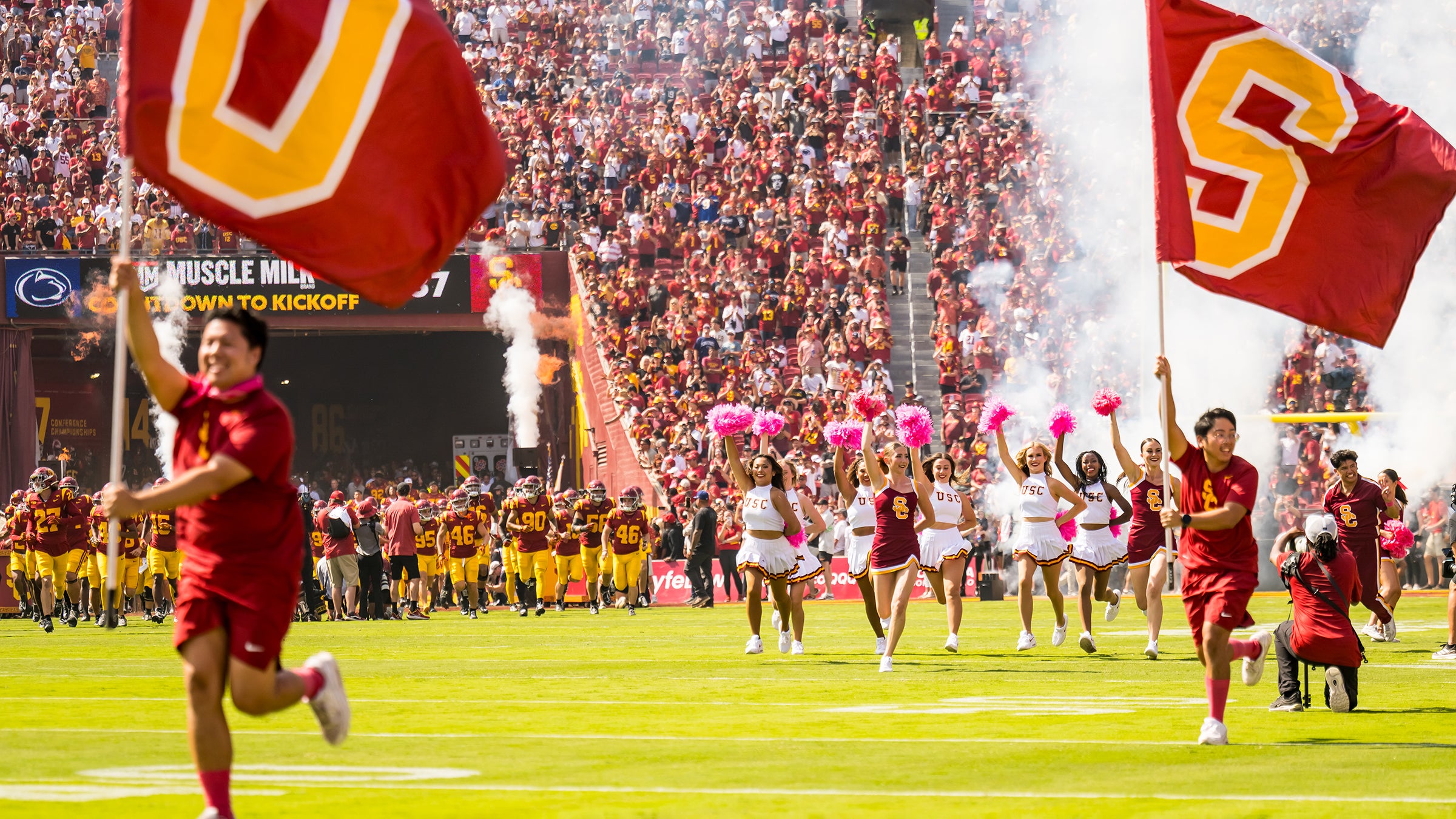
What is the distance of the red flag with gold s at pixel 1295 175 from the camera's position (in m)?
12.7

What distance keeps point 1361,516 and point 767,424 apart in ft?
18.9

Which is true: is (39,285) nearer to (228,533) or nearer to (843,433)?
(843,433)

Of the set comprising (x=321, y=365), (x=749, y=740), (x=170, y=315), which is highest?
(x=170, y=315)

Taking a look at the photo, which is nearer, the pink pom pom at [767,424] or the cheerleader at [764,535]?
the cheerleader at [764,535]

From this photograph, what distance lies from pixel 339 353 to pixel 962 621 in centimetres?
2526

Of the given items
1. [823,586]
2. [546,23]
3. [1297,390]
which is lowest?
[823,586]

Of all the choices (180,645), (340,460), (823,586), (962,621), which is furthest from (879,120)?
(180,645)

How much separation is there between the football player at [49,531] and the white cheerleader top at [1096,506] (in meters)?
14.4

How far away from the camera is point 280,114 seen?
9.61 m

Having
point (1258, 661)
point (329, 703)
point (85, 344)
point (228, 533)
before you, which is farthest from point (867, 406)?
point (85, 344)

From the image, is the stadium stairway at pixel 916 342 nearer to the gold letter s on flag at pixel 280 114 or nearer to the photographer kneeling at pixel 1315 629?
the photographer kneeling at pixel 1315 629

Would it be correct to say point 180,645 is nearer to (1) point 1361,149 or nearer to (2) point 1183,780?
(2) point 1183,780

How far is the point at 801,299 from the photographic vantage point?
121 feet

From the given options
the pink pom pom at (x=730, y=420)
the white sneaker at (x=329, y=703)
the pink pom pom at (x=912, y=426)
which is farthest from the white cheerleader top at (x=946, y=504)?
the white sneaker at (x=329, y=703)
